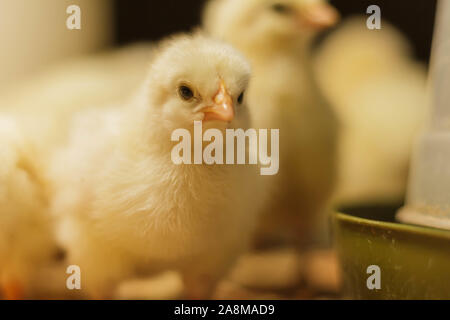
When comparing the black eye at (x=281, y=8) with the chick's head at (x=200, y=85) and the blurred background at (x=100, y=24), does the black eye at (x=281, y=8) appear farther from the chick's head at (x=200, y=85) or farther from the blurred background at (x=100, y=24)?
the chick's head at (x=200, y=85)

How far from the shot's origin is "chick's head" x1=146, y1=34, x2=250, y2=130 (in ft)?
2.91

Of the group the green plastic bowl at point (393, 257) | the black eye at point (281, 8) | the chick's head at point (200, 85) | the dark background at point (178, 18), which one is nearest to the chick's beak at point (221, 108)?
the chick's head at point (200, 85)

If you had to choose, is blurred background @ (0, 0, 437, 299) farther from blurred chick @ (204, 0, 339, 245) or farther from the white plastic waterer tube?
the white plastic waterer tube

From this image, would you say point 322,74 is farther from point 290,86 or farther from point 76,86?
point 76,86

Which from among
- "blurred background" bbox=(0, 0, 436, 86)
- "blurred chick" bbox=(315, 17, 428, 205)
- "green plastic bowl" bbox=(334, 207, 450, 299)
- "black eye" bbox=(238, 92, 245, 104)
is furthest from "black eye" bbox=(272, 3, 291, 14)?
"green plastic bowl" bbox=(334, 207, 450, 299)

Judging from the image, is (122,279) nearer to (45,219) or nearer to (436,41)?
(45,219)

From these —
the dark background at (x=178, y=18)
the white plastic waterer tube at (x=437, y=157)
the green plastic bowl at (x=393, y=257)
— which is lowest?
the green plastic bowl at (x=393, y=257)

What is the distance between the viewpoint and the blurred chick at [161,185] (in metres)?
0.91

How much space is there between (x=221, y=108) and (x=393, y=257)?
0.38 meters

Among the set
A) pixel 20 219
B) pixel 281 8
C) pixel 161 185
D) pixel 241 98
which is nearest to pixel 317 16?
pixel 281 8

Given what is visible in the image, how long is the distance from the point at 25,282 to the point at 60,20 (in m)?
0.62

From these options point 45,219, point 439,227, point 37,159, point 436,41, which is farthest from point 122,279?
point 436,41

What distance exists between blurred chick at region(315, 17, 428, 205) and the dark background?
100mm

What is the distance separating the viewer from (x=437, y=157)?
3.10 feet
